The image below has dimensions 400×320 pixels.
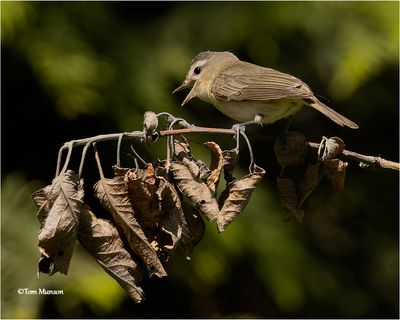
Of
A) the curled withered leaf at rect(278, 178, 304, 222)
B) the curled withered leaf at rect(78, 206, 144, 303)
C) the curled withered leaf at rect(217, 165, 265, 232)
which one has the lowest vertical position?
the curled withered leaf at rect(78, 206, 144, 303)

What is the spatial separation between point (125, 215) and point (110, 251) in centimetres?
10

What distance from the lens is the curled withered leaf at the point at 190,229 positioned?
1918 mm

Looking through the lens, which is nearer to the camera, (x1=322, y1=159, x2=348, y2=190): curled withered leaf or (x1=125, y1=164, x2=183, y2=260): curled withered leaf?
(x1=125, y1=164, x2=183, y2=260): curled withered leaf

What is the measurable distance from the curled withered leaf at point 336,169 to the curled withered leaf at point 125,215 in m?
0.59

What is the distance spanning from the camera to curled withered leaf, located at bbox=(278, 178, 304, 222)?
211cm

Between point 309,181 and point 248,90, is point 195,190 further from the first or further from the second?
point 248,90

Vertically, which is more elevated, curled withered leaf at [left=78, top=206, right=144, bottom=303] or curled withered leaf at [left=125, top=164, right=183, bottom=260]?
curled withered leaf at [left=125, top=164, right=183, bottom=260]

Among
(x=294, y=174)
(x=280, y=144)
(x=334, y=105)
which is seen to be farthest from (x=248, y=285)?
(x=280, y=144)

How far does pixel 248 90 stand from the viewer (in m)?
3.03

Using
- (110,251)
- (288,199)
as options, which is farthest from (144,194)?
(288,199)

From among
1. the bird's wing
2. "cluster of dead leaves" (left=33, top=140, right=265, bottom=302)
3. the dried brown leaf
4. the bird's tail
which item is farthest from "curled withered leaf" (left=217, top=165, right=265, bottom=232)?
the bird's wing

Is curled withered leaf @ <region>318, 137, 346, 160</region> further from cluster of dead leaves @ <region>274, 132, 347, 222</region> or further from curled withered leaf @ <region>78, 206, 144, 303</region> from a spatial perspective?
curled withered leaf @ <region>78, 206, 144, 303</region>

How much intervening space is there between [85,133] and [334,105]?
1.63 metres

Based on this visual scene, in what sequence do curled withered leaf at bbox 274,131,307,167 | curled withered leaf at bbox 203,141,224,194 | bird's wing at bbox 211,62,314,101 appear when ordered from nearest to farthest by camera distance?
curled withered leaf at bbox 203,141,224,194 → curled withered leaf at bbox 274,131,307,167 → bird's wing at bbox 211,62,314,101
